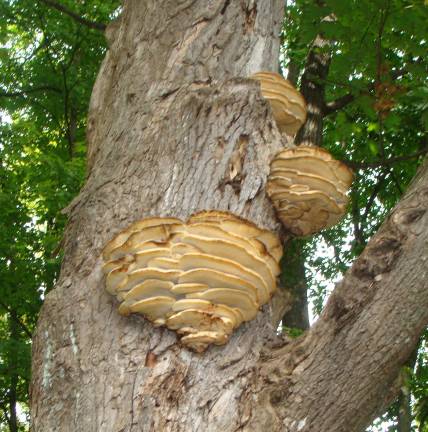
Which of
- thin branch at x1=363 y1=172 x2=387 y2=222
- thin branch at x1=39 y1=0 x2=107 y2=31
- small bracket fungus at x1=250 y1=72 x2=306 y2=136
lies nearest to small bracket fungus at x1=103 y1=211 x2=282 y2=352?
small bracket fungus at x1=250 y1=72 x2=306 y2=136

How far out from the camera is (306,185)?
2.37m

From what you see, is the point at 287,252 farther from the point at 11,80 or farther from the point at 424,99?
the point at 11,80

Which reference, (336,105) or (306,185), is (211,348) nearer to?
(306,185)

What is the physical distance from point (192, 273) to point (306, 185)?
2.26 ft

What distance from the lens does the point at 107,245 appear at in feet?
6.60

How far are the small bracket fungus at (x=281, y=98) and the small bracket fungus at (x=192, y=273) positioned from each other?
0.88m

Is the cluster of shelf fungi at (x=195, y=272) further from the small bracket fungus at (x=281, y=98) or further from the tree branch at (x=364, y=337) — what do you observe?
the small bracket fungus at (x=281, y=98)

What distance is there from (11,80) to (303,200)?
293 inches

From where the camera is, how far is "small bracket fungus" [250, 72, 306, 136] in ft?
8.86

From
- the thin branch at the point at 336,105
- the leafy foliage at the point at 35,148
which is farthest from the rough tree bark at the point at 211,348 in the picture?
the leafy foliage at the point at 35,148

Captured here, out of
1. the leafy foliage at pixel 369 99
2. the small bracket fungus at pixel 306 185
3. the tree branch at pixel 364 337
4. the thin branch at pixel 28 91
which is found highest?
the thin branch at pixel 28 91

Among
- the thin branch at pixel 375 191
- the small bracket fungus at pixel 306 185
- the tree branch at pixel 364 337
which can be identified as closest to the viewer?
Result: the tree branch at pixel 364 337

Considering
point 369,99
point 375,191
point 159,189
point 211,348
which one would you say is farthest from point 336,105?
point 211,348

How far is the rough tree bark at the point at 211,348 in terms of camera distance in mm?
1801
